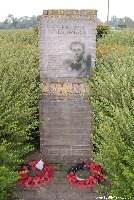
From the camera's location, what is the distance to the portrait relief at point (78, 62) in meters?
6.32

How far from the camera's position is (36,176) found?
6176 millimetres

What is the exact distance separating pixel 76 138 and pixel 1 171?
2675 mm

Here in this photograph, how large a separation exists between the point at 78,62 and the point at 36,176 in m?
2.62

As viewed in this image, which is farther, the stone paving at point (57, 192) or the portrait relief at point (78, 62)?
the portrait relief at point (78, 62)

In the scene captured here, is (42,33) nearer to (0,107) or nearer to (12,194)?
(0,107)

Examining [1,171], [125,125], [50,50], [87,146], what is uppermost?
[50,50]

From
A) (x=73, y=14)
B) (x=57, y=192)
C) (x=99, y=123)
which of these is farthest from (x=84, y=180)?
(x=73, y=14)

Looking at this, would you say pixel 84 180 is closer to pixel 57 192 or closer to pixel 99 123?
pixel 57 192

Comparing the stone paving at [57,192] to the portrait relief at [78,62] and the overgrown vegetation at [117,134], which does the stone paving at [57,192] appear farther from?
the portrait relief at [78,62]

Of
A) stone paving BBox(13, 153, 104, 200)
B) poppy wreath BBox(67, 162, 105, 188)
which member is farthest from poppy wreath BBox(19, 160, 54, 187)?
poppy wreath BBox(67, 162, 105, 188)

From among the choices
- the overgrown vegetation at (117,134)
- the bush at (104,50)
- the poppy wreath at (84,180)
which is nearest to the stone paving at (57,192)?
the poppy wreath at (84,180)

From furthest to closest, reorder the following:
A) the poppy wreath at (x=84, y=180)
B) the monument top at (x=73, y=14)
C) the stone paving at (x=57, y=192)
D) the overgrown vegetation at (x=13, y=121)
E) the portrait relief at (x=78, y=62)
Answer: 1. the portrait relief at (x=78, y=62)
2. the monument top at (x=73, y=14)
3. the poppy wreath at (x=84, y=180)
4. the stone paving at (x=57, y=192)
5. the overgrown vegetation at (x=13, y=121)

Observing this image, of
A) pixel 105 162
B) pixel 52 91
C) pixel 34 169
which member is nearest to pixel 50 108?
pixel 52 91

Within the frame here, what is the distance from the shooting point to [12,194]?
556cm
